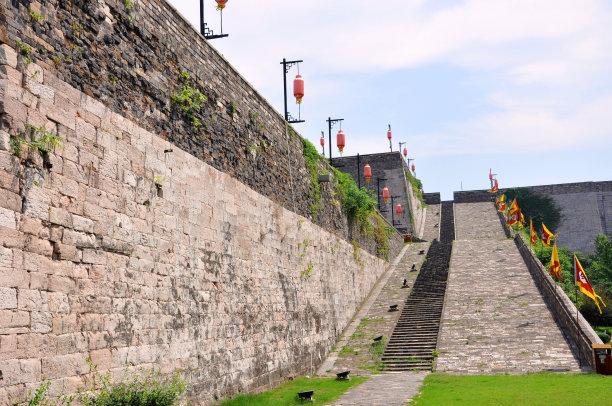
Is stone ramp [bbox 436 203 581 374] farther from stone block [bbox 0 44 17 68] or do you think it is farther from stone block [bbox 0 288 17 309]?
stone block [bbox 0 44 17 68]

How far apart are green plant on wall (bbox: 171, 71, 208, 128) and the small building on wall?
31.8 m

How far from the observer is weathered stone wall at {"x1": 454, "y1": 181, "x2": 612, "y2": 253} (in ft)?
168

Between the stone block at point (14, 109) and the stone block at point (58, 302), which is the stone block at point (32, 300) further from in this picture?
the stone block at point (14, 109)

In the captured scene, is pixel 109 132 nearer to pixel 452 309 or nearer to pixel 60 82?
pixel 60 82

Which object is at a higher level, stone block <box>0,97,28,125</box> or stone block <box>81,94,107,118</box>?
stone block <box>81,94,107,118</box>

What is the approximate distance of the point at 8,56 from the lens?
586 cm

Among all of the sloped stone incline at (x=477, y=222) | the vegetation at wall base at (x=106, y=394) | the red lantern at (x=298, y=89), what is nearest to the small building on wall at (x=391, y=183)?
the sloped stone incline at (x=477, y=222)

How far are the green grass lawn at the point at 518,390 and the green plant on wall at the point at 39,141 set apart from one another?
7.29m

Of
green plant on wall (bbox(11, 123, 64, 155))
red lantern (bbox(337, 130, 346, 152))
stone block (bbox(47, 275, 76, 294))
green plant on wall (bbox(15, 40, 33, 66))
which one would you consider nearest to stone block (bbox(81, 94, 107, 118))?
green plant on wall (bbox(11, 123, 64, 155))

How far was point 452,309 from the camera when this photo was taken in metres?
19.5

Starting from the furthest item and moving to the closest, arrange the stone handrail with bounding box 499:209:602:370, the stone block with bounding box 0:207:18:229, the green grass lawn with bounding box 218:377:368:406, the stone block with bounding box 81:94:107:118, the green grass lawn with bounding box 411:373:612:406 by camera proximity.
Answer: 1. the stone handrail with bounding box 499:209:602:370
2. the green grass lawn with bounding box 218:377:368:406
3. the green grass lawn with bounding box 411:373:612:406
4. the stone block with bounding box 81:94:107:118
5. the stone block with bounding box 0:207:18:229

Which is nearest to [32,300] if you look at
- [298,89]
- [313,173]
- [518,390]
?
[518,390]

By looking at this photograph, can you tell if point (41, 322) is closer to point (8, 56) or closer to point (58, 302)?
point (58, 302)

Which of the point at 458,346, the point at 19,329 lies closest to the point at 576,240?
the point at 458,346
